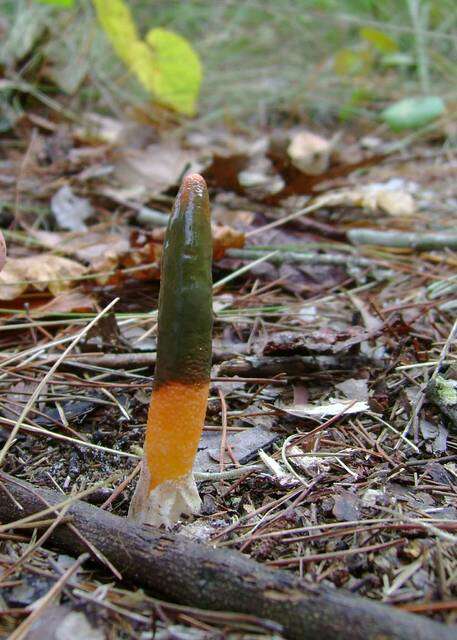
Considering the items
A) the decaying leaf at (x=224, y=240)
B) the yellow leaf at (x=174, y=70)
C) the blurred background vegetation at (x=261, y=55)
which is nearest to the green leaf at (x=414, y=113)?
the blurred background vegetation at (x=261, y=55)

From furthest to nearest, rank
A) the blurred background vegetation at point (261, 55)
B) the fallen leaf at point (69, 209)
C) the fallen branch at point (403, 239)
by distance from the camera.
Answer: the blurred background vegetation at point (261, 55) < the fallen leaf at point (69, 209) < the fallen branch at point (403, 239)

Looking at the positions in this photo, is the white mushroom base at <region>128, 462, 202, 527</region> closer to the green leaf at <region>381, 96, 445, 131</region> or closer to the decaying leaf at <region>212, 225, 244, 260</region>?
the decaying leaf at <region>212, 225, 244, 260</region>

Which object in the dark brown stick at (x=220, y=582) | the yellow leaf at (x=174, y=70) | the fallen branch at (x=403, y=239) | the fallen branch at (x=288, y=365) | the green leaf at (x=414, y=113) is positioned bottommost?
the fallen branch at (x=288, y=365)

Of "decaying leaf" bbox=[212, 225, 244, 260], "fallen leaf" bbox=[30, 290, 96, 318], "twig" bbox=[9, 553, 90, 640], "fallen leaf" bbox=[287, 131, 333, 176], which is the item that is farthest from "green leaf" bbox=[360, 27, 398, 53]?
"twig" bbox=[9, 553, 90, 640]

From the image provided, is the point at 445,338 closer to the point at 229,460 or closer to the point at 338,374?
the point at 338,374

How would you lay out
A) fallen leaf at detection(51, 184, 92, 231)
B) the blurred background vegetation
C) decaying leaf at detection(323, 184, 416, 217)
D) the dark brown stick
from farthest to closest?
the blurred background vegetation
decaying leaf at detection(323, 184, 416, 217)
fallen leaf at detection(51, 184, 92, 231)
the dark brown stick

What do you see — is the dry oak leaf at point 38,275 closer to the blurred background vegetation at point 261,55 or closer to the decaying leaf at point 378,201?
the decaying leaf at point 378,201

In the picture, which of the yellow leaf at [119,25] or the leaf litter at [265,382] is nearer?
the leaf litter at [265,382]
